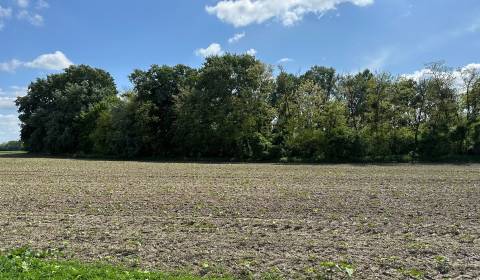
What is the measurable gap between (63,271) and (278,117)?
5459cm

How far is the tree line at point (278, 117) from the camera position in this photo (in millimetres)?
52125

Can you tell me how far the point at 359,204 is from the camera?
16453mm

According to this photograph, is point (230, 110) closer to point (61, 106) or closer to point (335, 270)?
point (61, 106)

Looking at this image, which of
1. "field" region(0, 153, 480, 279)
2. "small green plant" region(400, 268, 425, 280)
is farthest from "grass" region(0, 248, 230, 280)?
"small green plant" region(400, 268, 425, 280)

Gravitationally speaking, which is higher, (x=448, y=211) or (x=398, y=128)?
(x=398, y=128)

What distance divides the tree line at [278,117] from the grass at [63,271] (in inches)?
1770

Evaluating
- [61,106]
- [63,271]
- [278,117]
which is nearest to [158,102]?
[278,117]

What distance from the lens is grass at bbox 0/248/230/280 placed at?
24.0 ft

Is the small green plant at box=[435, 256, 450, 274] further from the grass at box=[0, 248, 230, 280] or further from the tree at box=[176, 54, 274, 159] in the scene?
the tree at box=[176, 54, 274, 159]

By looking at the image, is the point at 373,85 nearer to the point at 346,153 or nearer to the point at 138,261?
the point at 346,153

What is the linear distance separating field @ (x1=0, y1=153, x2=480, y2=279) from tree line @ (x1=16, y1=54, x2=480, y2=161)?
32.8m

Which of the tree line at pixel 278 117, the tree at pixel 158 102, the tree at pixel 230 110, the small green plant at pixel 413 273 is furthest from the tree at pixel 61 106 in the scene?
the small green plant at pixel 413 273

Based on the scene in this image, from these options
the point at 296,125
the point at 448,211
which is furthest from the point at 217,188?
the point at 296,125

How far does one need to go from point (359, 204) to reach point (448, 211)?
10.0 ft
